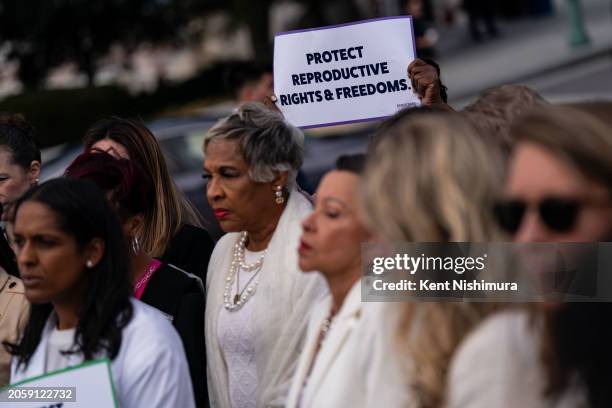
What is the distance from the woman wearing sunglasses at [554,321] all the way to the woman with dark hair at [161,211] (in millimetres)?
2624

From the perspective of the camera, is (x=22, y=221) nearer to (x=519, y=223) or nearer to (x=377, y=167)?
(x=377, y=167)

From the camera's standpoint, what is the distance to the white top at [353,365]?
319 centimetres

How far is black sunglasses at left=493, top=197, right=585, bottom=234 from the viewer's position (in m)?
2.80

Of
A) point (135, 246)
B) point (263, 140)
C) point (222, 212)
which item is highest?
point (263, 140)

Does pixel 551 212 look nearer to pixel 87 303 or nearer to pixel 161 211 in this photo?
pixel 87 303

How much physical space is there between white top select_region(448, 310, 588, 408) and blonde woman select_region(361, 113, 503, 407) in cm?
18

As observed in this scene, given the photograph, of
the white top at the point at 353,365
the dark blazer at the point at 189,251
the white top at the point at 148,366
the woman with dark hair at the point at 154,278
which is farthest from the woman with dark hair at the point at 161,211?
the white top at the point at 353,365

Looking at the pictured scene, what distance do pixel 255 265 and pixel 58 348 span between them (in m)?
1.12

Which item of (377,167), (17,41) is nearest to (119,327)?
(377,167)

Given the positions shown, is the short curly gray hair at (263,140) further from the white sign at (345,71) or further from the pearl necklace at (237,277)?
the white sign at (345,71)

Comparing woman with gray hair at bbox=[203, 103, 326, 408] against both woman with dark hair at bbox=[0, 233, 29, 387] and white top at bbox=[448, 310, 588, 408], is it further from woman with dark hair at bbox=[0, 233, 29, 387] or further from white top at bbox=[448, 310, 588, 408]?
white top at bbox=[448, 310, 588, 408]

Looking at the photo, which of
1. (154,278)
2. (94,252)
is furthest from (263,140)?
(94,252)

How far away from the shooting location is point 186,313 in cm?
493

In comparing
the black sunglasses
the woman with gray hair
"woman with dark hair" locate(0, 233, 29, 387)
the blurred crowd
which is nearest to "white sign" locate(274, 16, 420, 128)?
the blurred crowd
